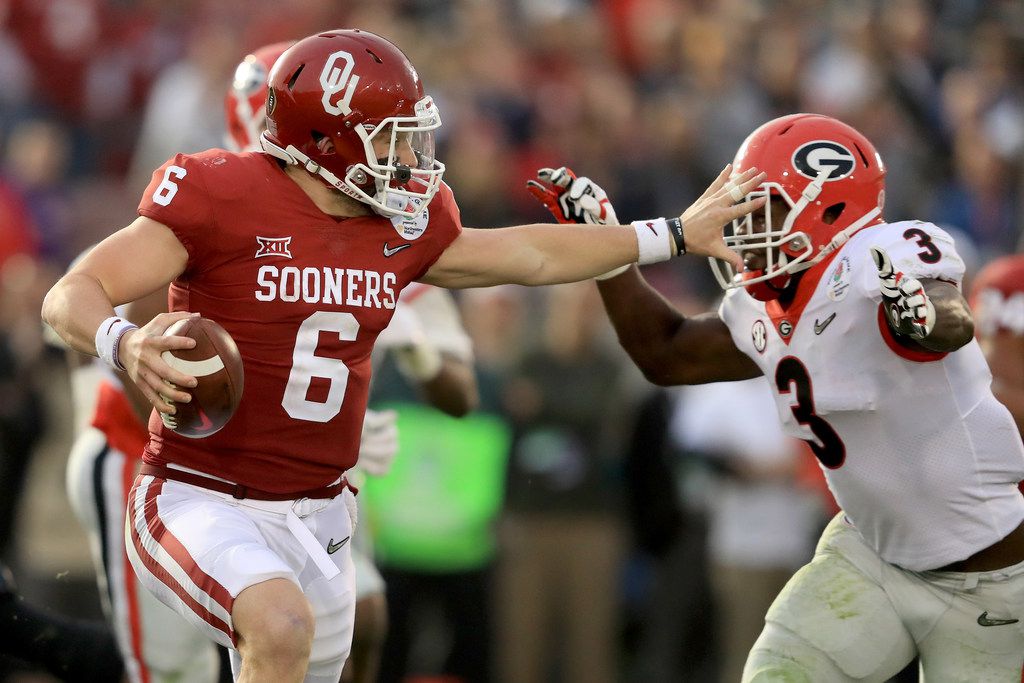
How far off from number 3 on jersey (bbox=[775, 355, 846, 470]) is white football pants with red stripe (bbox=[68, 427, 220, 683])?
2098mm

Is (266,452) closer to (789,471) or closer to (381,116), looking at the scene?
(381,116)

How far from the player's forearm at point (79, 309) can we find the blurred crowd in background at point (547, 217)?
334 centimetres

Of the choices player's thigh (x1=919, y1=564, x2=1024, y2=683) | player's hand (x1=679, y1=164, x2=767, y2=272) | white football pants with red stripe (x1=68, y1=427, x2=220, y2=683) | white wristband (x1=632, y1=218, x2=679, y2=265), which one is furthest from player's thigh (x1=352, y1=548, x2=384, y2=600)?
player's thigh (x1=919, y1=564, x2=1024, y2=683)

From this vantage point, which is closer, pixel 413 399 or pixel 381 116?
pixel 381 116

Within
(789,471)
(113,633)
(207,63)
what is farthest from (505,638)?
(207,63)

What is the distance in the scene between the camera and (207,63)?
8.95 metres

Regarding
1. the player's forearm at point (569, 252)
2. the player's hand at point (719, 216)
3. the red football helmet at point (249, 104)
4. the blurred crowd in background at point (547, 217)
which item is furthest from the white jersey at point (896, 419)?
the blurred crowd in background at point (547, 217)

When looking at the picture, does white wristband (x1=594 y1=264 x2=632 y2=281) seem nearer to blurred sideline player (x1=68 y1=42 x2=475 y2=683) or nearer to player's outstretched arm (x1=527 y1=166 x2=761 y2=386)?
player's outstretched arm (x1=527 y1=166 x2=761 y2=386)

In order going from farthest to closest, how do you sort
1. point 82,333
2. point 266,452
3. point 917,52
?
point 917,52 → point 266,452 → point 82,333

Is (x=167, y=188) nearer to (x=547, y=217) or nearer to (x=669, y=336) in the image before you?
(x=669, y=336)

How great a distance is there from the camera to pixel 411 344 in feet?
17.4

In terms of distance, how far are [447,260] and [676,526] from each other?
158 inches

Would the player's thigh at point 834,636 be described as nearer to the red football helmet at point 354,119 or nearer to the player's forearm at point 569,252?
the player's forearm at point 569,252

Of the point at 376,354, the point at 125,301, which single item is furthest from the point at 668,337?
the point at 125,301
